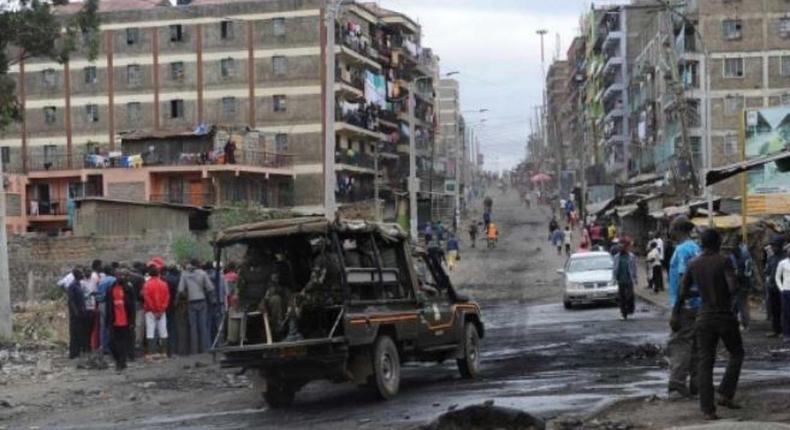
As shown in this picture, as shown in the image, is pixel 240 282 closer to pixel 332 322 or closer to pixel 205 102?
pixel 332 322

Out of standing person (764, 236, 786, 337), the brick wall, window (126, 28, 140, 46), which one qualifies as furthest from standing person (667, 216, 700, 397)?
window (126, 28, 140, 46)

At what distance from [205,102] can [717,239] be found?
68.3 metres

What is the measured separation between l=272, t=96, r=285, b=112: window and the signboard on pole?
4945 cm

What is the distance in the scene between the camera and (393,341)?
14695 millimetres

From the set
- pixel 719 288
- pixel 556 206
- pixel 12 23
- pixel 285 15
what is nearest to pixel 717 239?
pixel 719 288

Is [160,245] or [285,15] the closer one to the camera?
[160,245]

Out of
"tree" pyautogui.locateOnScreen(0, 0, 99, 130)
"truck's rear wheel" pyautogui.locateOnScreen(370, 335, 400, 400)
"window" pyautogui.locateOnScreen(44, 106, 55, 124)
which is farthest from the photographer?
"window" pyautogui.locateOnScreen(44, 106, 55, 124)

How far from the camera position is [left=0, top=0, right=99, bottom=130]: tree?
23688mm

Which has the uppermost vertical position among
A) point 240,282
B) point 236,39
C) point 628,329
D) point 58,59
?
point 236,39

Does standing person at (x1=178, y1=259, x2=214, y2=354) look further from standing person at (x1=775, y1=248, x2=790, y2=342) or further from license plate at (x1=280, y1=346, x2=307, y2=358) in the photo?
standing person at (x1=775, y1=248, x2=790, y2=342)

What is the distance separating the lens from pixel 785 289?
19.0m

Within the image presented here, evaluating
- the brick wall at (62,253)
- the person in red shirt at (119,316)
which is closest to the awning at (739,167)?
the person in red shirt at (119,316)

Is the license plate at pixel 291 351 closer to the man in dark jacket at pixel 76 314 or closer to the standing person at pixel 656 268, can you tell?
the man in dark jacket at pixel 76 314

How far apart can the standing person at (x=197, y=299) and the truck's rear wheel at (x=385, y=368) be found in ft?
24.5
